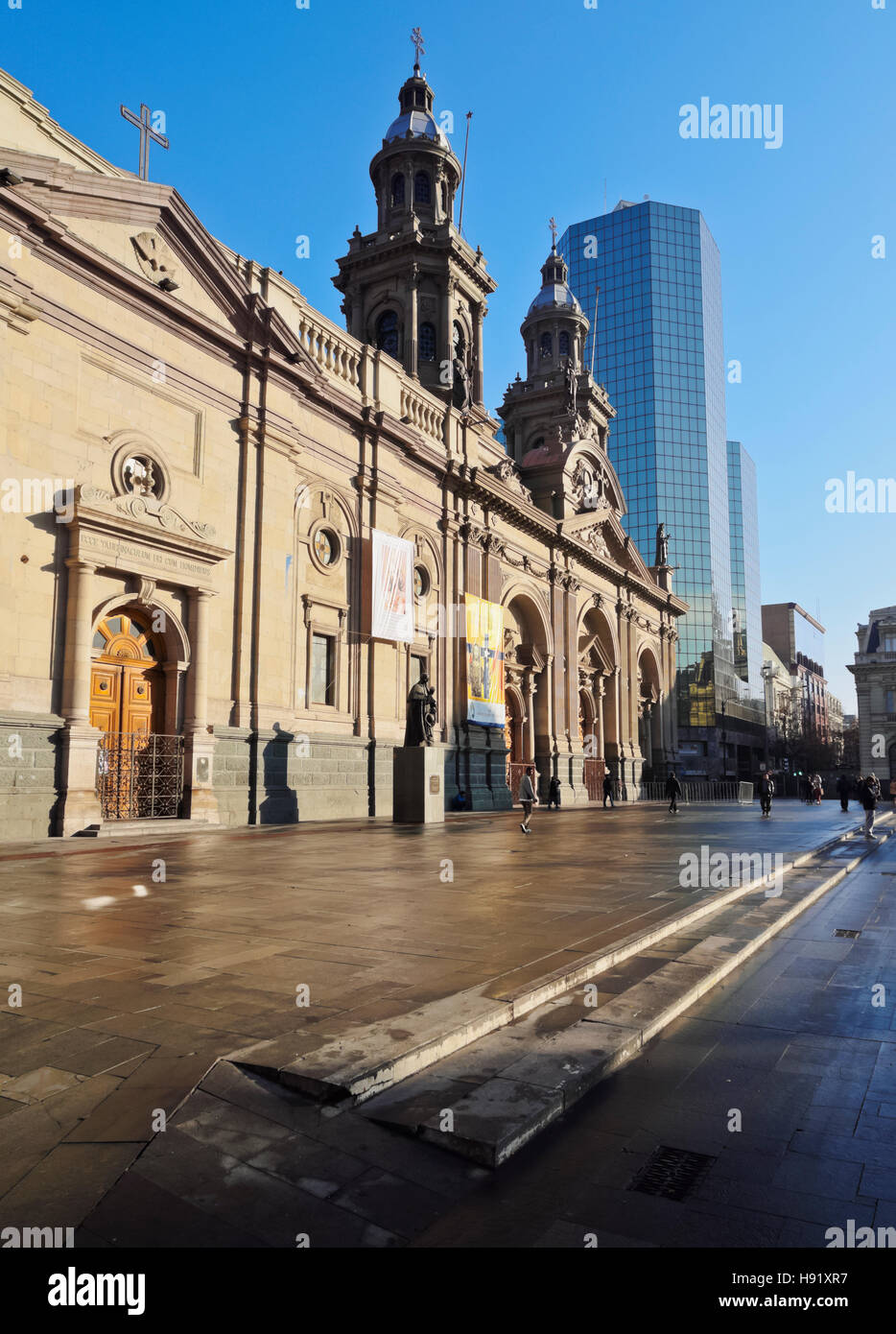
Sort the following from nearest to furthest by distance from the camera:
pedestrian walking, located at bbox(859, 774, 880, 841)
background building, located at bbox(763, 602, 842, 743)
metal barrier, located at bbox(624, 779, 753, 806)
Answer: pedestrian walking, located at bbox(859, 774, 880, 841)
metal barrier, located at bbox(624, 779, 753, 806)
background building, located at bbox(763, 602, 842, 743)

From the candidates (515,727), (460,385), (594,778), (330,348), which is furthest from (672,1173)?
(460,385)

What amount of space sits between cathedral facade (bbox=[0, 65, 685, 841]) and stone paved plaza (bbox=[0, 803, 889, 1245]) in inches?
234

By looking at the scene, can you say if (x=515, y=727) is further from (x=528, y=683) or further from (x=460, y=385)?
(x=460, y=385)

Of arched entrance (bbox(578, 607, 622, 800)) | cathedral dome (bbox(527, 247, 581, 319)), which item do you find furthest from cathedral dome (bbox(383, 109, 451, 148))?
arched entrance (bbox(578, 607, 622, 800))

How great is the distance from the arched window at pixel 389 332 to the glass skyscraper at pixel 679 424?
50361 mm

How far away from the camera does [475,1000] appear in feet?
16.5

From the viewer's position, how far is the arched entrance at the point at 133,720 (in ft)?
62.0

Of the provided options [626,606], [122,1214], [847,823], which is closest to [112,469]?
[122,1214]

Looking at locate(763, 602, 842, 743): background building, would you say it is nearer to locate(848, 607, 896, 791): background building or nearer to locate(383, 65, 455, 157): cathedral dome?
locate(848, 607, 896, 791): background building

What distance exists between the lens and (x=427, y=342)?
143 feet

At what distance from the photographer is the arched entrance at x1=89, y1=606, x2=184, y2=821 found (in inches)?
744

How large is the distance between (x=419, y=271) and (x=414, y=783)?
3107cm

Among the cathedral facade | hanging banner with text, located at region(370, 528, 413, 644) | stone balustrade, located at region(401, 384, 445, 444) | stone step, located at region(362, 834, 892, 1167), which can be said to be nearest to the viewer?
stone step, located at region(362, 834, 892, 1167)
